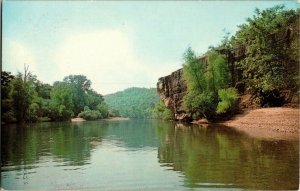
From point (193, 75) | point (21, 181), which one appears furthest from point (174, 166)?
point (193, 75)

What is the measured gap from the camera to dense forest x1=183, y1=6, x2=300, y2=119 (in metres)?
18.7

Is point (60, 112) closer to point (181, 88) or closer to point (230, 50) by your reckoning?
point (181, 88)

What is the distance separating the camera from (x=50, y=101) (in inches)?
1077

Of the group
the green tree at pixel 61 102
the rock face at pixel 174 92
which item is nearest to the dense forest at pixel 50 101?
the green tree at pixel 61 102

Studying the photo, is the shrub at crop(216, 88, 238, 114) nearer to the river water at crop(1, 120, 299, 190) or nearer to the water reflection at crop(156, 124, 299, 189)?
the water reflection at crop(156, 124, 299, 189)

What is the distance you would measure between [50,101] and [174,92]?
9.20m

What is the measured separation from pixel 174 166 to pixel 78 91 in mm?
22533

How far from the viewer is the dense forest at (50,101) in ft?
64.5

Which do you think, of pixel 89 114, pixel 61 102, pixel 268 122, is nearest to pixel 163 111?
pixel 89 114

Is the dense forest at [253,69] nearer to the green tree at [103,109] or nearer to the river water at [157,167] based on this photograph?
the river water at [157,167]

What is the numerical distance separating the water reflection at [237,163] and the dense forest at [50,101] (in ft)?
28.7

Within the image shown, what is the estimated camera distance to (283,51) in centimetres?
1877

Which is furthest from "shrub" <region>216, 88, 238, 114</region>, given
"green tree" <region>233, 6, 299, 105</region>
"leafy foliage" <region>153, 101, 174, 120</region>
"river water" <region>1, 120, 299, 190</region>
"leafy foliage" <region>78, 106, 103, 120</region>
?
"leafy foliage" <region>78, 106, 103, 120</region>

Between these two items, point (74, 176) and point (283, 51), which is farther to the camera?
point (283, 51)
